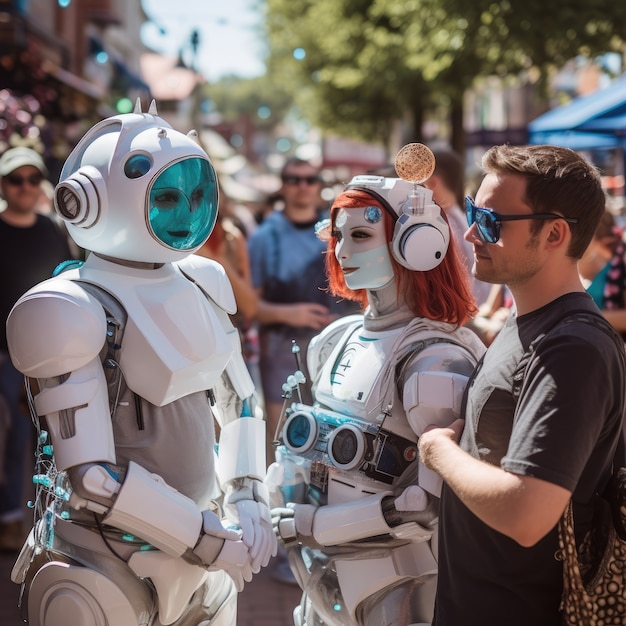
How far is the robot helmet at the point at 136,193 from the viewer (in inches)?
108

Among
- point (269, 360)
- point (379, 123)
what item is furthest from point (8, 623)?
point (379, 123)

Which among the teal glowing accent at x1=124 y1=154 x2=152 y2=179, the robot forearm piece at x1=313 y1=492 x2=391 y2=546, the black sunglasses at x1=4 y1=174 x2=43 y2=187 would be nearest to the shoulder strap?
the robot forearm piece at x1=313 y1=492 x2=391 y2=546

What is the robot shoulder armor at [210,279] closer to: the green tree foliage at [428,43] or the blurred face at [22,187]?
the blurred face at [22,187]

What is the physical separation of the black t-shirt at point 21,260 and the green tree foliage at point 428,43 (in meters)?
4.96

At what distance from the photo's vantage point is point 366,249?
3.17 metres

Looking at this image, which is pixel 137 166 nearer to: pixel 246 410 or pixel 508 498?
pixel 246 410

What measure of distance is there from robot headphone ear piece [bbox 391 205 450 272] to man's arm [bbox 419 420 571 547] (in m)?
0.98

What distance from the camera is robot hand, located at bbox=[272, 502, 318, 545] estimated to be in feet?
10.1

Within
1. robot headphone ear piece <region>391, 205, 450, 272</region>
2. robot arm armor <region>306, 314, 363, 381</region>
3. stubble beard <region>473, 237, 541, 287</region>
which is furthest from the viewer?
robot arm armor <region>306, 314, 363, 381</region>

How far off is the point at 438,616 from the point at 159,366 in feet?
3.19

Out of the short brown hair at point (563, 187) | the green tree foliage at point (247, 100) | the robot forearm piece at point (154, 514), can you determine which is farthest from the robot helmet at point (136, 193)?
the green tree foliage at point (247, 100)

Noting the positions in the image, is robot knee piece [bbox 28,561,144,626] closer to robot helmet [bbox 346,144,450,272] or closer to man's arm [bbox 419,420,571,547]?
man's arm [bbox 419,420,571,547]

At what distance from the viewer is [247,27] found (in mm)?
19406

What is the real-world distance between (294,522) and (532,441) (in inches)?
48.0
